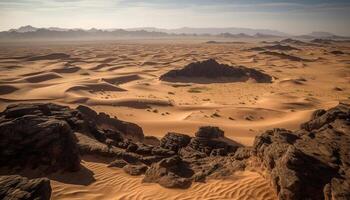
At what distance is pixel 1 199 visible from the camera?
6812 millimetres

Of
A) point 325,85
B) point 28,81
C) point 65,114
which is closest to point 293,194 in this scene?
point 65,114

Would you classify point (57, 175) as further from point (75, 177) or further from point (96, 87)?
point (96, 87)

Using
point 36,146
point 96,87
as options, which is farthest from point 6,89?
point 36,146

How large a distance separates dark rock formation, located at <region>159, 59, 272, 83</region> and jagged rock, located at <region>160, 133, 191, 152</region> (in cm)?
2680

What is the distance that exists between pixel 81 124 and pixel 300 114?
1434 cm

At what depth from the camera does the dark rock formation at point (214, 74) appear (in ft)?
137

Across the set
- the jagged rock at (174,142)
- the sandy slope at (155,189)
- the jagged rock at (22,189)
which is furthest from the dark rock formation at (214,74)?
the jagged rock at (22,189)

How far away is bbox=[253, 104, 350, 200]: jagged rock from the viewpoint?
7500mm

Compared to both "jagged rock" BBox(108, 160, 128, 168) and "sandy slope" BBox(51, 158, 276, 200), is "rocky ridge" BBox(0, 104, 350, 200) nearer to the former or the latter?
"jagged rock" BBox(108, 160, 128, 168)

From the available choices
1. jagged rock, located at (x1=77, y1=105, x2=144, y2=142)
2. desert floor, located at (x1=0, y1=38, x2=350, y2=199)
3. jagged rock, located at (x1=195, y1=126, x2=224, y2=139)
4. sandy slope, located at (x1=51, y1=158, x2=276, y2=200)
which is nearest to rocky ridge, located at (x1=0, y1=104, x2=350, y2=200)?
sandy slope, located at (x1=51, y1=158, x2=276, y2=200)

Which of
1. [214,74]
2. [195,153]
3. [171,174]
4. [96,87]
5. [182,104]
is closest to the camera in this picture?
[171,174]

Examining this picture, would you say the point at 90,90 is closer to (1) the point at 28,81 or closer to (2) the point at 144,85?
(2) the point at 144,85

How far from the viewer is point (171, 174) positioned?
988cm

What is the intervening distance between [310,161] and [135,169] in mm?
5336
